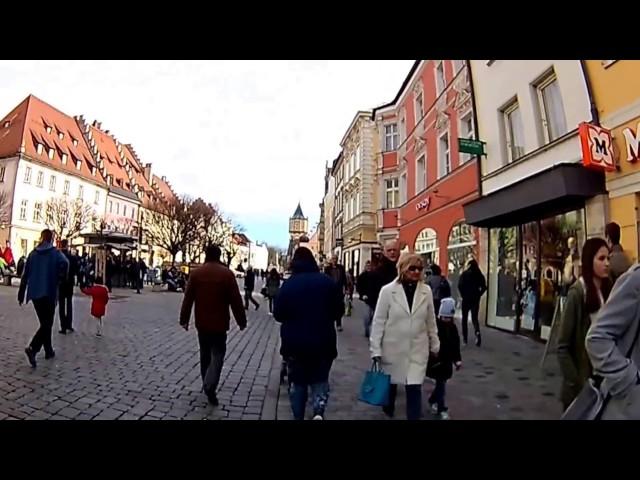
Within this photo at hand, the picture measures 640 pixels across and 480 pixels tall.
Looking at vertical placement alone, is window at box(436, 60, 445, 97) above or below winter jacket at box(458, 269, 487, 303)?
above

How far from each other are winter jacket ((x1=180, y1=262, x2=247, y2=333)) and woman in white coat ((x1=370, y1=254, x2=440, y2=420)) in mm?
1766

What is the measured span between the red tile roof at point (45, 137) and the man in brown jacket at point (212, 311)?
2104 inches

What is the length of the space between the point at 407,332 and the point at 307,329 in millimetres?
928

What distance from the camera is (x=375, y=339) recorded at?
15.0ft

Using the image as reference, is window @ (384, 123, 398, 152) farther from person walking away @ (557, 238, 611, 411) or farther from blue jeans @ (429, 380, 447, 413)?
person walking away @ (557, 238, 611, 411)

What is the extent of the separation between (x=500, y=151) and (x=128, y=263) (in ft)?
77.6

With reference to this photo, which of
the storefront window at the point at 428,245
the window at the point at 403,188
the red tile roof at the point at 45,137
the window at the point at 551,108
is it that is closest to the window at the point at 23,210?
the red tile roof at the point at 45,137

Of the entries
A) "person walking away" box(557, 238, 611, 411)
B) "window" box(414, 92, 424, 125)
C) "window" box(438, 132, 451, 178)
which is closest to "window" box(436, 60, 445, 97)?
"window" box(438, 132, 451, 178)

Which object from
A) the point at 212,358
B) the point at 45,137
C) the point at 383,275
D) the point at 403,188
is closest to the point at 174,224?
the point at 45,137

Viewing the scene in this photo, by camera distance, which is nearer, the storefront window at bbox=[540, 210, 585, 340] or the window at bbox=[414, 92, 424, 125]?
the storefront window at bbox=[540, 210, 585, 340]

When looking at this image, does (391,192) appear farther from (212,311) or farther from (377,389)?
(377,389)

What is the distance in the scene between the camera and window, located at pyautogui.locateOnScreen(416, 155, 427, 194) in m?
21.1
